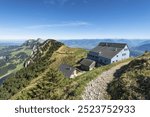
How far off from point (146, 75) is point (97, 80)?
11342 mm

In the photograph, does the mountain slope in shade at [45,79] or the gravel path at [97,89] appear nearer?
the gravel path at [97,89]

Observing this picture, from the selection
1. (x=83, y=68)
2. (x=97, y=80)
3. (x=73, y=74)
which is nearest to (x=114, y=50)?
(x=83, y=68)

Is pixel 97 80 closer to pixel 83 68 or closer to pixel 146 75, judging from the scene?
pixel 146 75

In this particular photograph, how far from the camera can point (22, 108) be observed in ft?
44.5

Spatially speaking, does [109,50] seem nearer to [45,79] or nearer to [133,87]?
[45,79]

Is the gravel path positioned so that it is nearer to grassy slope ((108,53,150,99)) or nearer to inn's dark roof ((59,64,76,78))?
grassy slope ((108,53,150,99))

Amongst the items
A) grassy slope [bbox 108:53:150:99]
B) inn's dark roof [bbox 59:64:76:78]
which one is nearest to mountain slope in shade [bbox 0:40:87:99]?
inn's dark roof [bbox 59:64:76:78]

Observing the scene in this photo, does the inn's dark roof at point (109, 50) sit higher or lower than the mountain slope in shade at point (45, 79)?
higher

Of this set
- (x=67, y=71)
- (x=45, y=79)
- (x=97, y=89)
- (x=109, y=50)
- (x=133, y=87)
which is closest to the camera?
(x=133, y=87)

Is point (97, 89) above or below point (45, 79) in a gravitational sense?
above

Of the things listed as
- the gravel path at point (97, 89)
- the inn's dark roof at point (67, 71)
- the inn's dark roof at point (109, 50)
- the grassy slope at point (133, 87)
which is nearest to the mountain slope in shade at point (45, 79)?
the gravel path at point (97, 89)

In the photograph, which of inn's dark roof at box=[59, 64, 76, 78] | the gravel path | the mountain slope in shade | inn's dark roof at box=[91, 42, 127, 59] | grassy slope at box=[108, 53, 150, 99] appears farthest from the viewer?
inn's dark roof at box=[91, 42, 127, 59]

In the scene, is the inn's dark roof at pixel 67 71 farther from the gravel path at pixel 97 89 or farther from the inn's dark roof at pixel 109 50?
the gravel path at pixel 97 89

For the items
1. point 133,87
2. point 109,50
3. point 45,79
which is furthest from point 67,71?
point 133,87
